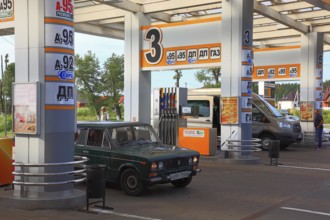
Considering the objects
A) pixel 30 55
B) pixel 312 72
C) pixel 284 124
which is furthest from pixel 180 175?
pixel 312 72

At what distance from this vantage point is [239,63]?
594 inches

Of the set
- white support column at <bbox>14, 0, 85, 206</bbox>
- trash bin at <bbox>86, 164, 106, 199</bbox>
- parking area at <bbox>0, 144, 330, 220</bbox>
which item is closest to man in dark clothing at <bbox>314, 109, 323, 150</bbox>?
parking area at <bbox>0, 144, 330, 220</bbox>

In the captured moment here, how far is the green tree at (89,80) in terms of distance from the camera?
139ft

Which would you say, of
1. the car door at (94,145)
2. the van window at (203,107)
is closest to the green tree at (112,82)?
the van window at (203,107)

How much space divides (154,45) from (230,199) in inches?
430

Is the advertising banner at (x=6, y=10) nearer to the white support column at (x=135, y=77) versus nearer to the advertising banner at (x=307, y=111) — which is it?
the white support column at (x=135, y=77)

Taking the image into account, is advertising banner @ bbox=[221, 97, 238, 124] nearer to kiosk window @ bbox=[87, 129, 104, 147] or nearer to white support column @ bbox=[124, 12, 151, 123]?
white support column @ bbox=[124, 12, 151, 123]

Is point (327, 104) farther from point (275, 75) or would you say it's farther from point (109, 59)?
point (275, 75)

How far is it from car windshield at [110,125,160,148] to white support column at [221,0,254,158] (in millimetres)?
5552

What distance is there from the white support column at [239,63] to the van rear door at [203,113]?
367 cm

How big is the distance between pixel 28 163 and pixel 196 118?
39.8 feet

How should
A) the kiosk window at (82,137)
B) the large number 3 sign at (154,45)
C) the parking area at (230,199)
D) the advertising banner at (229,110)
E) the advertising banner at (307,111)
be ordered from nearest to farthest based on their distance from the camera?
the parking area at (230,199), the kiosk window at (82,137), the advertising banner at (229,110), the large number 3 sign at (154,45), the advertising banner at (307,111)

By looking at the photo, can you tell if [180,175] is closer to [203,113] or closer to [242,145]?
[242,145]

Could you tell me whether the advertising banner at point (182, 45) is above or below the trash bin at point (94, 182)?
above
